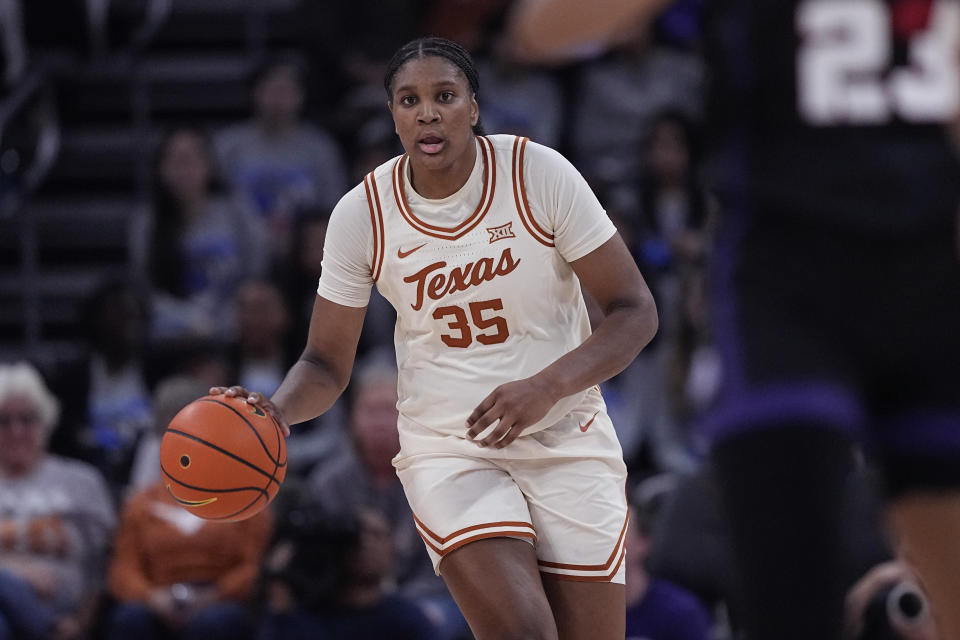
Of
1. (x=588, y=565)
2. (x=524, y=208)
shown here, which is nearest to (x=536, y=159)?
(x=524, y=208)

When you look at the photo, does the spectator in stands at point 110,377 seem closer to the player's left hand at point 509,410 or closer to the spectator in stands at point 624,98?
the spectator in stands at point 624,98

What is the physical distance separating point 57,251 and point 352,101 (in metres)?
2.25

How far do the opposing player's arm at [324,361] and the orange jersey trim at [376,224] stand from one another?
157 mm

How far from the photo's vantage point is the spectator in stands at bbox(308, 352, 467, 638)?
21.6ft

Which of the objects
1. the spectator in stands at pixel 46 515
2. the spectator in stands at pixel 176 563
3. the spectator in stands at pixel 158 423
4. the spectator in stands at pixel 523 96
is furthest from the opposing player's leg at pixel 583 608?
the spectator in stands at pixel 523 96

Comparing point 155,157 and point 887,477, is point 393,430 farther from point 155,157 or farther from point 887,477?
point 887,477

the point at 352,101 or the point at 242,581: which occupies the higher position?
the point at 352,101

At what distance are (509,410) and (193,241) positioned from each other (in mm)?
5170

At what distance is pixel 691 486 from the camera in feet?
20.7

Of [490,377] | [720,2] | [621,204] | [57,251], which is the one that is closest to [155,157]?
[57,251]

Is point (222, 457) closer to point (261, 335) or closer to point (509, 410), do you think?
point (509, 410)

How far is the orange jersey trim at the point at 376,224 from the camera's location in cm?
392

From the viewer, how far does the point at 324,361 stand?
4.02 metres

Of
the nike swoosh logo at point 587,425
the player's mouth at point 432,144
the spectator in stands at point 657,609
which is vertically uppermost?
the player's mouth at point 432,144
